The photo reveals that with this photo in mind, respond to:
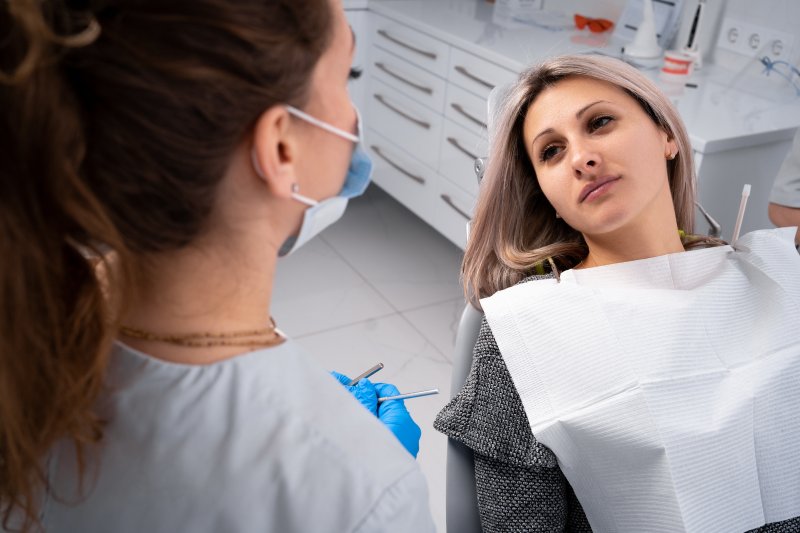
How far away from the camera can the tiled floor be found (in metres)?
2.49

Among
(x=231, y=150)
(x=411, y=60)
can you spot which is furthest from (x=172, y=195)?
(x=411, y=60)

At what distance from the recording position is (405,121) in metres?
3.19

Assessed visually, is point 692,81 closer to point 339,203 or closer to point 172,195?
point 339,203

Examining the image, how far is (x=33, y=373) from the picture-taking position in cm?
69

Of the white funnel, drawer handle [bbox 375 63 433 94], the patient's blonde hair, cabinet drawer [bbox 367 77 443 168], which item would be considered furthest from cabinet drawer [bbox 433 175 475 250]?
the patient's blonde hair

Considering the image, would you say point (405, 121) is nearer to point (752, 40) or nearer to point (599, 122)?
point (752, 40)

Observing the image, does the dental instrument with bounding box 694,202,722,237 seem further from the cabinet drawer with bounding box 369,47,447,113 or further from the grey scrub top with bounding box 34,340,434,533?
the cabinet drawer with bounding box 369,47,447,113

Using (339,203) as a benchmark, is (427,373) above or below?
below

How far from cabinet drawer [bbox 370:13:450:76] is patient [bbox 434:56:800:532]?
4.81 feet

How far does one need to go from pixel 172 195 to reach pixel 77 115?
9 cm

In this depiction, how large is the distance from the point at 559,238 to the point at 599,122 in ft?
0.77

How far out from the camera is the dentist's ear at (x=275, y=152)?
2.26ft

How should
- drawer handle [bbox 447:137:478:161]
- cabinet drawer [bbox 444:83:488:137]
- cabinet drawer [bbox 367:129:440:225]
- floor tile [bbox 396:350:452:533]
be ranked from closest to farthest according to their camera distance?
floor tile [bbox 396:350:452:533] < cabinet drawer [bbox 444:83:488:137] < drawer handle [bbox 447:137:478:161] < cabinet drawer [bbox 367:129:440:225]

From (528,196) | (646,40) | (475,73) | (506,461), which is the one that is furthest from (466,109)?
(506,461)
